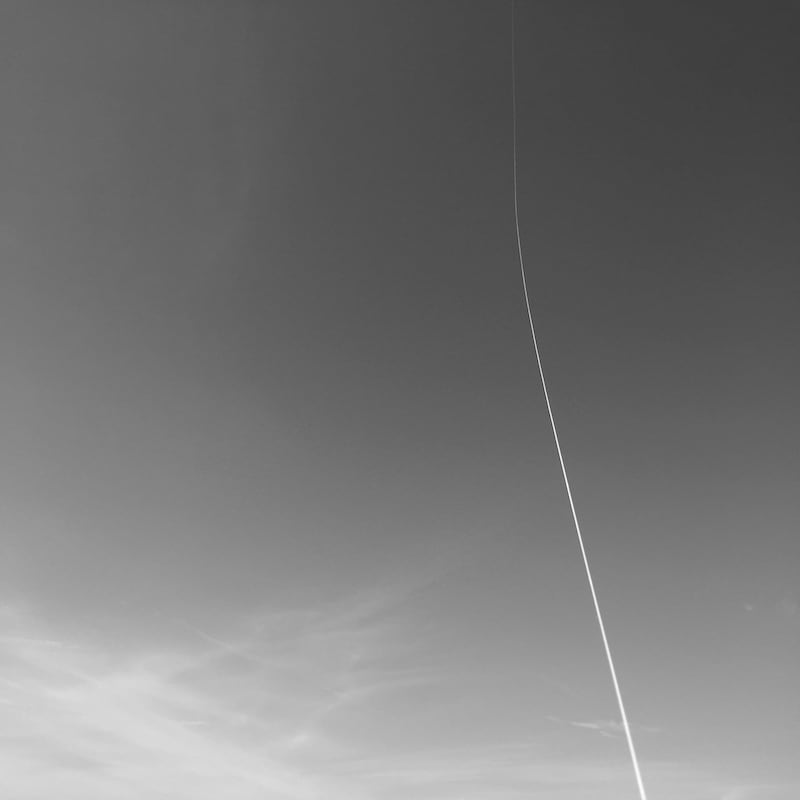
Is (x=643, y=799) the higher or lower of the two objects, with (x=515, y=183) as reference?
lower

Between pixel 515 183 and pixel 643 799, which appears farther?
pixel 515 183

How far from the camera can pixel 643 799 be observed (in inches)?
155

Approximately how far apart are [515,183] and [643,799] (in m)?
7.81

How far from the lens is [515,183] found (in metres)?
8.77
